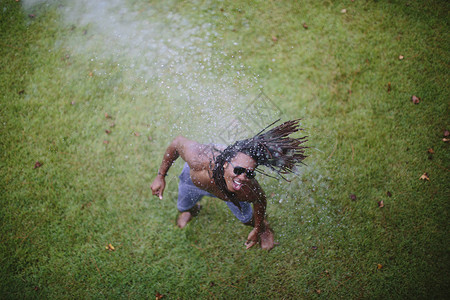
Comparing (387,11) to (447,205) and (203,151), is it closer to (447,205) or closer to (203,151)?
(447,205)

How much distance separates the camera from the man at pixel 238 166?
2.09 meters

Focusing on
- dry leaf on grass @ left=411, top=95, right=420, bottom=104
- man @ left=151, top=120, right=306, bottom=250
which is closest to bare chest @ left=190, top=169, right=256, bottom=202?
man @ left=151, top=120, right=306, bottom=250

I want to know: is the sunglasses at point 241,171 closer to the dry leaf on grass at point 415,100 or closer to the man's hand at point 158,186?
the man's hand at point 158,186

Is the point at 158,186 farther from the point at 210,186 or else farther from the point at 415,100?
the point at 415,100

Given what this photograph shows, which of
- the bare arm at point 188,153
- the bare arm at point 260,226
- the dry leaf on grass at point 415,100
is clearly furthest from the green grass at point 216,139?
the bare arm at point 188,153

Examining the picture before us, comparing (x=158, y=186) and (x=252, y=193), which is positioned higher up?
(x=252, y=193)

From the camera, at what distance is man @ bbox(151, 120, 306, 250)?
2.09m

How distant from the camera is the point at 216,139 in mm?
3672

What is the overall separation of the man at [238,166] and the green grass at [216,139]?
2.74 feet

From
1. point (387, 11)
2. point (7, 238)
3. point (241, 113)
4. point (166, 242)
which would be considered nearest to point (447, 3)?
point (387, 11)

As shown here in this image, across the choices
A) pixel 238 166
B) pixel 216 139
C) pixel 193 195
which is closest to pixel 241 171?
pixel 238 166

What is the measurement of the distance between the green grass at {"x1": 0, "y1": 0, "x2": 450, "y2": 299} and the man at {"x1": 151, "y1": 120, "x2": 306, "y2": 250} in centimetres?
84

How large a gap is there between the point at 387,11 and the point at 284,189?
337cm

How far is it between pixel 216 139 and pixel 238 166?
5.46 ft
